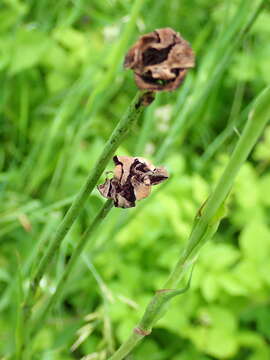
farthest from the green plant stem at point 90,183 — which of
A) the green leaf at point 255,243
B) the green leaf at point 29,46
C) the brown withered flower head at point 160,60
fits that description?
the green leaf at point 29,46

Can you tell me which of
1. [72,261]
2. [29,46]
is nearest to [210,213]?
[72,261]

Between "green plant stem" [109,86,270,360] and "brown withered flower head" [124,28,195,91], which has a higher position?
"brown withered flower head" [124,28,195,91]

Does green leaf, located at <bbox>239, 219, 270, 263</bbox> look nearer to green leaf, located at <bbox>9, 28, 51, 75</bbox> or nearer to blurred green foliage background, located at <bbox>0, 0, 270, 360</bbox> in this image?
blurred green foliage background, located at <bbox>0, 0, 270, 360</bbox>

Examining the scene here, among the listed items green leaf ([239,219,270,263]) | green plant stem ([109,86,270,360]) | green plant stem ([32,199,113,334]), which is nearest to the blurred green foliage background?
green leaf ([239,219,270,263])

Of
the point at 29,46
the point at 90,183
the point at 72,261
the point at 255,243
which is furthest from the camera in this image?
the point at 29,46

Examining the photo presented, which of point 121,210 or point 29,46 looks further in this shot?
point 29,46

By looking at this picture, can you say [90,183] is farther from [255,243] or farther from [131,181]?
[255,243]
